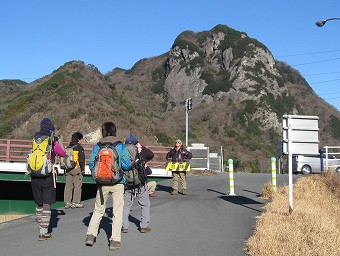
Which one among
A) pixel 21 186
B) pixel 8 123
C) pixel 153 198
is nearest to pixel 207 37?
pixel 8 123

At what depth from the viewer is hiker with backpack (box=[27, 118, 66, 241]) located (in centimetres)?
748

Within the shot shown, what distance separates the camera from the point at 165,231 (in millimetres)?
9023

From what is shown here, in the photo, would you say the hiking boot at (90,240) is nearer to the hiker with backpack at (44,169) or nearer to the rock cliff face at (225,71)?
the hiker with backpack at (44,169)

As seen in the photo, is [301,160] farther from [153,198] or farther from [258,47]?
[258,47]

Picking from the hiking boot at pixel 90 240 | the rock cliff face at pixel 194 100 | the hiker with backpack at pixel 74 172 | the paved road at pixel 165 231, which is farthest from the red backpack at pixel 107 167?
the rock cliff face at pixel 194 100

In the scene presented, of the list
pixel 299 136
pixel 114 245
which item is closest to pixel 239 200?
pixel 299 136

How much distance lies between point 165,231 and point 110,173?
2509 millimetres

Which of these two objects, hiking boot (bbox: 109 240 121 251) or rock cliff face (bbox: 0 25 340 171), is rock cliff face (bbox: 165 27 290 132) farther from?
hiking boot (bbox: 109 240 121 251)

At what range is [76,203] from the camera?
510 inches

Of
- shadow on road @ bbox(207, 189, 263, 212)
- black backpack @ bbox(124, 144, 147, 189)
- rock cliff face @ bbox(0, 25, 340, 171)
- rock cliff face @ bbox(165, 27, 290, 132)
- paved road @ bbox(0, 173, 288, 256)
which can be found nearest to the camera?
paved road @ bbox(0, 173, 288, 256)

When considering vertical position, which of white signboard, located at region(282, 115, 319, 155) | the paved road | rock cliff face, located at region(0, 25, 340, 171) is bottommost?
the paved road

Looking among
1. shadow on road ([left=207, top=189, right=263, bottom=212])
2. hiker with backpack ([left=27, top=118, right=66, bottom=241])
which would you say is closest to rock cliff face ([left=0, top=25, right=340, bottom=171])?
shadow on road ([left=207, top=189, right=263, bottom=212])

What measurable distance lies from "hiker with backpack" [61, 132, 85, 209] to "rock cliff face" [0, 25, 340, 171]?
29.5 metres

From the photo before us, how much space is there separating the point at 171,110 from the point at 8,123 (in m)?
42.2
